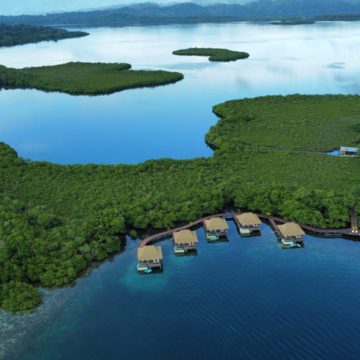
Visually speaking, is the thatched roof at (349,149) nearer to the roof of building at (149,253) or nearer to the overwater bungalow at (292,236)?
the overwater bungalow at (292,236)

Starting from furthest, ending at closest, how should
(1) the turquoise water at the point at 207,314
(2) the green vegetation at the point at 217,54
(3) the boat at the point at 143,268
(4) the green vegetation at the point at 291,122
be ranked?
1. (2) the green vegetation at the point at 217,54
2. (4) the green vegetation at the point at 291,122
3. (3) the boat at the point at 143,268
4. (1) the turquoise water at the point at 207,314

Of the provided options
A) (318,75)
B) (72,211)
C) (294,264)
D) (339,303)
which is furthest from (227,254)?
(318,75)

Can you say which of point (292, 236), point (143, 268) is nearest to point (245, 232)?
point (292, 236)

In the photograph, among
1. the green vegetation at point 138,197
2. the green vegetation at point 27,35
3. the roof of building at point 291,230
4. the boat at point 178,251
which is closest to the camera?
the green vegetation at point 138,197

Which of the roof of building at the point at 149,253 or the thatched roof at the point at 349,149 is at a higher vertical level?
the thatched roof at the point at 349,149

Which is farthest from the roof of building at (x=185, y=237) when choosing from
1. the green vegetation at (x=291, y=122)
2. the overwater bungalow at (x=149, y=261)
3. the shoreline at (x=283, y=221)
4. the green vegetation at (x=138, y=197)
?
the green vegetation at (x=291, y=122)
